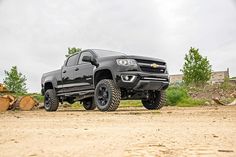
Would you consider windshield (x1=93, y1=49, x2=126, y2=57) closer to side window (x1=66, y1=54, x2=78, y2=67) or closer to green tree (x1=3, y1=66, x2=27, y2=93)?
side window (x1=66, y1=54, x2=78, y2=67)

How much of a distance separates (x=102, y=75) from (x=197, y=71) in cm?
2317

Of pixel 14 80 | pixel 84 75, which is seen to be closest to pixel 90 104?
pixel 84 75

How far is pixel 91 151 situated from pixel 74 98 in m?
8.52

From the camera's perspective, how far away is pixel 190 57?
32844mm

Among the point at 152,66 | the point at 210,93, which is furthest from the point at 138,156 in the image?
the point at 210,93

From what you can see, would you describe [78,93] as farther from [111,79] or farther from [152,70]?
[152,70]

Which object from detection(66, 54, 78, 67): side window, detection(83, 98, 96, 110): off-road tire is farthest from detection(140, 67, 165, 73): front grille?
detection(83, 98, 96, 110): off-road tire

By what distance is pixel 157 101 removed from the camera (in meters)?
10.6

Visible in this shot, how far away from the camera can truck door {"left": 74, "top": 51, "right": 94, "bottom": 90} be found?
32.8 ft

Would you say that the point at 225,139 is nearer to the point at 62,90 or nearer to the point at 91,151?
the point at 91,151

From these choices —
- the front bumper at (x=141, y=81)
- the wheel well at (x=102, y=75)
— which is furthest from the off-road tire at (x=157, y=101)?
the wheel well at (x=102, y=75)

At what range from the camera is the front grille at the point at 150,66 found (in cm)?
919

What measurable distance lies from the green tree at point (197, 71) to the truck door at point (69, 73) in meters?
21.7

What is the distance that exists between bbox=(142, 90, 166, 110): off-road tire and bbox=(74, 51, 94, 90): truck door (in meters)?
2.01
